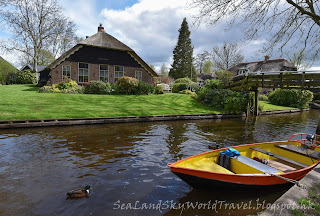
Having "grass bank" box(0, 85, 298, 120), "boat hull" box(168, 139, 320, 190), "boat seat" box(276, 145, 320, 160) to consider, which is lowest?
"boat hull" box(168, 139, 320, 190)

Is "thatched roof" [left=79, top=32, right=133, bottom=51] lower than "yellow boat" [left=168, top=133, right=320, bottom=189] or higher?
higher

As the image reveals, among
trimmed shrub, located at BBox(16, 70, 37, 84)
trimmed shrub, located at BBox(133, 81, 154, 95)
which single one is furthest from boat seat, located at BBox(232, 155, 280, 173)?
trimmed shrub, located at BBox(16, 70, 37, 84)

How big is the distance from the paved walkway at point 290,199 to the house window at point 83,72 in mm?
25727

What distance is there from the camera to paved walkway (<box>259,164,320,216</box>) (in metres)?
3.37

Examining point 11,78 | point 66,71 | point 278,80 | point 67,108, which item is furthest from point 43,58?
point 278,80

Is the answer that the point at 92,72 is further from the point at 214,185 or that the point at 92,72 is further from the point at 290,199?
the point at 290,199

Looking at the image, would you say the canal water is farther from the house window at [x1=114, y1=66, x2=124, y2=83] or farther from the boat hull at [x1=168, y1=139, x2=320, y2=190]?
the house window at [x1=114, y1=66, x2=124, y2=83]

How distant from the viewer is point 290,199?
381cm

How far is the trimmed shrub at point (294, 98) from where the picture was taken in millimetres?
29688

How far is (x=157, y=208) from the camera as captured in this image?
466cm

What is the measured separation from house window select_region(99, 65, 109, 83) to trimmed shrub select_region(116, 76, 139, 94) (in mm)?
3987

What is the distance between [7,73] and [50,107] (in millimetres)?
32781

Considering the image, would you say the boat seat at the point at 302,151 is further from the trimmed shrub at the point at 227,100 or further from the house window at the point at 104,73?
the house window at the point at 104,73

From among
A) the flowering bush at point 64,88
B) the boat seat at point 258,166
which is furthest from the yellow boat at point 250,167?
the flowering bush at point 64,88
